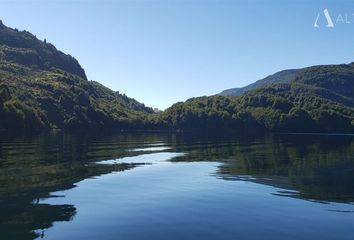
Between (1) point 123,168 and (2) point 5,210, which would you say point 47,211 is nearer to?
(2) point 5,210

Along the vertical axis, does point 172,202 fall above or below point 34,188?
below

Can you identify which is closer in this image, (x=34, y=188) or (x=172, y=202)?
(x=172, y=202)

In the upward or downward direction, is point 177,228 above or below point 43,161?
below

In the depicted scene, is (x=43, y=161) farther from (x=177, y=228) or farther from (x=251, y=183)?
(x=177, y=228)

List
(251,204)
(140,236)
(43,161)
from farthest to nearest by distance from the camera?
(43,161)
(251,204)
(140,236)

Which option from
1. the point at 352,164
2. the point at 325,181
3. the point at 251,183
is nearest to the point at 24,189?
the point at 251,183

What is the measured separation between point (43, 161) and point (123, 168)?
41.0 ft

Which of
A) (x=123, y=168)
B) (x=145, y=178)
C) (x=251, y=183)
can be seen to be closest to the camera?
(x=251, y=183)

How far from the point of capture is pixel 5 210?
26656 millimetres

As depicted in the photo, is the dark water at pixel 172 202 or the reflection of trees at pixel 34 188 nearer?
the dark water at pixel 172 202

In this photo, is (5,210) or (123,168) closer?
(5,210)

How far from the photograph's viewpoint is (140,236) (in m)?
21.7

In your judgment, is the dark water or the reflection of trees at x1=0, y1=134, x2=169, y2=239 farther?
the reflection of trees at x1=0, y1=134, x2=169, y2=239

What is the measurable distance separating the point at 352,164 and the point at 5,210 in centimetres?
5176
